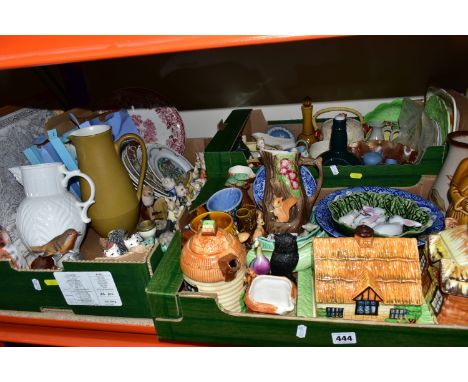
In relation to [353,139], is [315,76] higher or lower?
higher

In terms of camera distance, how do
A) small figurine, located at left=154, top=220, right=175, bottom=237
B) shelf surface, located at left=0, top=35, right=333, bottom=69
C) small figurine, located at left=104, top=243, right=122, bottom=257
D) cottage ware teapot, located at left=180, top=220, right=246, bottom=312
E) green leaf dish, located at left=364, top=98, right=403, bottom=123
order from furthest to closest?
green leaf dish, located at left=364, top=98, right=403, bottom=123
small figurine, located at left=154, top=220, right=175, bottom=237
small figurine, located at left=104, top=243, right=122, bottom=257
cottage ware teapot, located at left=180, top=220, right=246, bottom=312
shelf surface, located at left=0, top=35, right=333, bottom=69

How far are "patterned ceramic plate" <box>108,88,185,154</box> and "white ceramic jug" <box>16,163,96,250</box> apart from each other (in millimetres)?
448

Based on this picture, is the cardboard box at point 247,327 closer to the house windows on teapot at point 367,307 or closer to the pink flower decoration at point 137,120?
the house windows on teapot at point 367,307

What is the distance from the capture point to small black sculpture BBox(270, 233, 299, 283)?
0.74m

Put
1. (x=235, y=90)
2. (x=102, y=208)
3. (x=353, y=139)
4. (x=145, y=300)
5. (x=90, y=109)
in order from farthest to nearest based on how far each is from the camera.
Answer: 1. (x=235, y=90)
2. (x=90, y=109)
3. (x=353, y=139)
4. (x=102, y=208)
5. (x=145, y=300)

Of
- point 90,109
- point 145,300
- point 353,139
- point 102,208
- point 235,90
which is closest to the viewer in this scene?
point 145,300

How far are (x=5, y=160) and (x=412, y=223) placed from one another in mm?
920

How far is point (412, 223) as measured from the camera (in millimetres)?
781

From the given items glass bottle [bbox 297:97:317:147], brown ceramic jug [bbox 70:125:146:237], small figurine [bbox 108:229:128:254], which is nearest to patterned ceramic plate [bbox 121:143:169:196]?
brown ceramic jug [bbox 70:125:146:237]

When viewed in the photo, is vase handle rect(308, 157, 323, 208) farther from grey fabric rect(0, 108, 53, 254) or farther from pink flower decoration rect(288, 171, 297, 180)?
grey fabric rect(0, 108, 53, 254)

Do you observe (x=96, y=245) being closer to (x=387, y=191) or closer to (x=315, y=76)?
(x=387, y=191)

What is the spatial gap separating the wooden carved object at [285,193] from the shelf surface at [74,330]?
31 cm

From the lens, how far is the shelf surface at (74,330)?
79 cm

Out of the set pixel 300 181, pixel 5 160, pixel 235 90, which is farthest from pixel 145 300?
pixel 235 90
